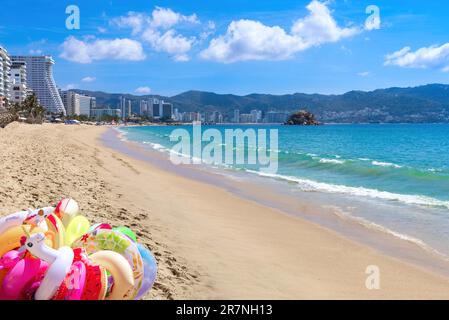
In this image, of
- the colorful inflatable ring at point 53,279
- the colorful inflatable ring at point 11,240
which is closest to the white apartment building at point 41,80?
the colorful inflatable ring at point 11,240

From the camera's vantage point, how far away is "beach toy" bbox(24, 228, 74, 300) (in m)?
3.66

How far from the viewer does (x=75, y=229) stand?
4773 millimetres

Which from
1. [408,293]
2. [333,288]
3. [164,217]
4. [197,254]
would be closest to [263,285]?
[333,288]

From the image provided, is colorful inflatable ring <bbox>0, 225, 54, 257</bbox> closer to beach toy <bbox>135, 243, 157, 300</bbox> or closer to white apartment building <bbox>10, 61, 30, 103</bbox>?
beach toy <bbox>135, 243, 157, 300</bbox>

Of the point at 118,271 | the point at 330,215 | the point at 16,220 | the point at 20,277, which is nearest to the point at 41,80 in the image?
the point at 330,215

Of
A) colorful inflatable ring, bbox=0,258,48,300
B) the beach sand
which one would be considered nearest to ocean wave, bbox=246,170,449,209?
the beach sand

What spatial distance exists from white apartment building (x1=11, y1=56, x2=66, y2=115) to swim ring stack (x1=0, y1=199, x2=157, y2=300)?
670 ft

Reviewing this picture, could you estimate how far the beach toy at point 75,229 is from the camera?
459 cm

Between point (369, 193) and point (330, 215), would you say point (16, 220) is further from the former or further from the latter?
point (369, 193)

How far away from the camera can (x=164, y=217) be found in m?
9.55

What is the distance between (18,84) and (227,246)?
151434 millimetres

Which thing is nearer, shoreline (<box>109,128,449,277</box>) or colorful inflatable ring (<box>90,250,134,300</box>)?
colorful inflatable ring (<box>90,250,134,300</box>)

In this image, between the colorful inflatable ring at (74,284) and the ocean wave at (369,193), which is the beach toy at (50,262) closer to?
the colorful inflatable ring at (74,284)
